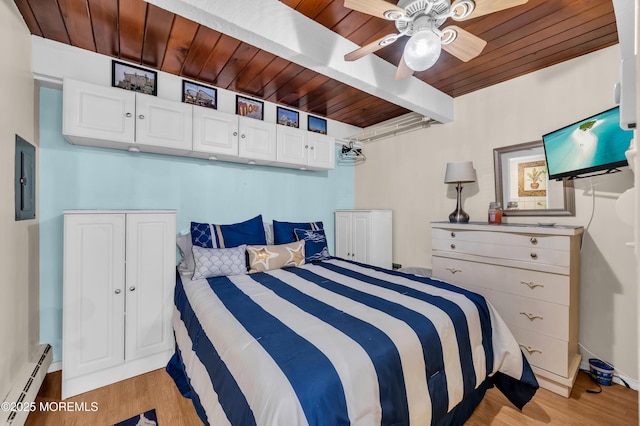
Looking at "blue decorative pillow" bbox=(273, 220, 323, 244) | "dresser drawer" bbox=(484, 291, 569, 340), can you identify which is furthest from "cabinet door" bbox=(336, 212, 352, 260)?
"dresser drawer" bbox=(484, 291, 569, 340)

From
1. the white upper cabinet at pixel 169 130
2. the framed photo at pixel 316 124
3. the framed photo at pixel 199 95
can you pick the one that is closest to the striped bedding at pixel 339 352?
the white upper cabinet at pixel 169 130

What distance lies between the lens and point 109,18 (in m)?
1.80

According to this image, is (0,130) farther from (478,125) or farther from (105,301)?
(478,125)

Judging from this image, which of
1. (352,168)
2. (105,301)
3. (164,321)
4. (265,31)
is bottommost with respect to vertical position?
(164,321)

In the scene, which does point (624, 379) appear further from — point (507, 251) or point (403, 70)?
point (403, 70)

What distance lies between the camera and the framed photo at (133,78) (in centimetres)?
227

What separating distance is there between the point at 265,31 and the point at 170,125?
1198 millimetres

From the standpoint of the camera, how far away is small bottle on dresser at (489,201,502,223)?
2.44 metres

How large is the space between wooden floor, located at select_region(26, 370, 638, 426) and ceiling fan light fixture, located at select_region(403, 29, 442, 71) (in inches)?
84.4

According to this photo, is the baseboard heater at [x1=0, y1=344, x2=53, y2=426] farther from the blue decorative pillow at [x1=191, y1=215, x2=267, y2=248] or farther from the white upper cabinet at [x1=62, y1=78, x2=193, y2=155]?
the white upper cabinet at [x1=62, y1=78, x2=193, y2=155]

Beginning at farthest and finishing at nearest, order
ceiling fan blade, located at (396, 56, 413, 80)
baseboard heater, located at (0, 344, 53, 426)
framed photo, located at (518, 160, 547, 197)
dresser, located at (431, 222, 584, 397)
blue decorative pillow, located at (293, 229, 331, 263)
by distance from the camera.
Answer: blue decorative pillow, located at (293, 229, 331, 263) → framed photo, located at (518, 160, 547, 197) → dresser, located at (431, 222, 584, 397) → ceiling fan blade, located at (396, 56, 413, 80) → baseboard heater, located at (0, 344, 53, 426)

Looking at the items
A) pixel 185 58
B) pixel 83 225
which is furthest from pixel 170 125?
pixel 83 225

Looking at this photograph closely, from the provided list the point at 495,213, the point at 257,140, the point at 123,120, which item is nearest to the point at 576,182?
the point at 495,213

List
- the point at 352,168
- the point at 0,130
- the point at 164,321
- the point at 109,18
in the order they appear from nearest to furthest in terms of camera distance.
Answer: the point at 0,130
the point at 109,18
the point at 164,321
the point at 352,168
